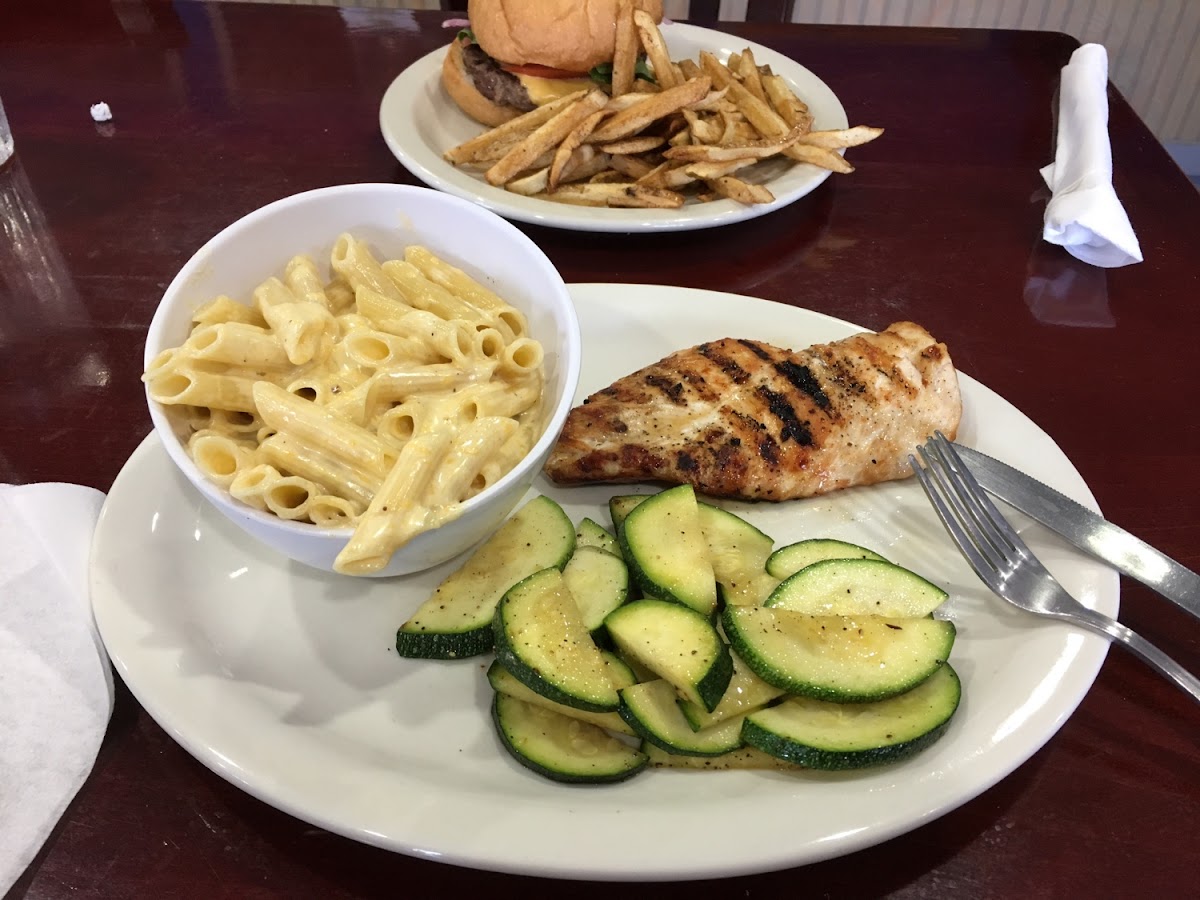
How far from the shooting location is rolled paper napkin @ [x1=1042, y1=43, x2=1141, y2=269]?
245 centimetres

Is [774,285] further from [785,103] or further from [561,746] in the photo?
[561,746]

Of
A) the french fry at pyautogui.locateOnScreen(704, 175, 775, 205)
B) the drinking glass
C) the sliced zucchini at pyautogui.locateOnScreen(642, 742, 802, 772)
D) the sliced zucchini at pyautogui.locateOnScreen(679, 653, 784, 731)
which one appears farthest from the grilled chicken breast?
the drinking glass

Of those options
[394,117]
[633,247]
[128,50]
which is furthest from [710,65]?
[128,50]

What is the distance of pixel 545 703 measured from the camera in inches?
52.2

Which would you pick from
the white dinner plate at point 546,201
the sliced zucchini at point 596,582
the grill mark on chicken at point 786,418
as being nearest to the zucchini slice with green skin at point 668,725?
the sliced zucchini at point 596,582

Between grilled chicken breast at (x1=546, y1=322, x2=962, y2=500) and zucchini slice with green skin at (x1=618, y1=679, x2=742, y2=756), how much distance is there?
1.77ft

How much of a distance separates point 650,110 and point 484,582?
1.74 metres

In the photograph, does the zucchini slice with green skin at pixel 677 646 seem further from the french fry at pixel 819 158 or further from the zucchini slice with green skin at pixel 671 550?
the french fry at pixel 819 158

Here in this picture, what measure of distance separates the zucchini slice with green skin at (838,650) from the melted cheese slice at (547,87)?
7.20ft

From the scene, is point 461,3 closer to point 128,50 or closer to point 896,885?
point 128,50

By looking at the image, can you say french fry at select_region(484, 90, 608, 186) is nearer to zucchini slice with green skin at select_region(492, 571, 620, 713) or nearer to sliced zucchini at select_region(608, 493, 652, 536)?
sliced zucchini at select_region(608, 493, 652, 536)

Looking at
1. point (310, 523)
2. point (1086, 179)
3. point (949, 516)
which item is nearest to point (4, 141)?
point (310, 523)

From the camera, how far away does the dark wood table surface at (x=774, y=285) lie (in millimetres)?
1242

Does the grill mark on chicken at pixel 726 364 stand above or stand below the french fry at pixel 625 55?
below
